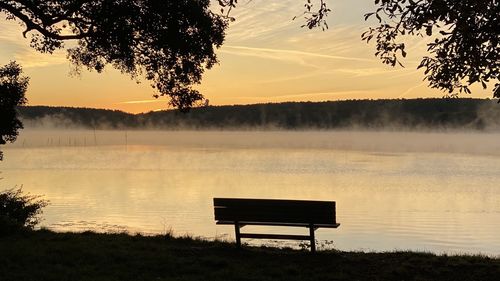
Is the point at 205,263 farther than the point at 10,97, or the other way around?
the point at 10,97

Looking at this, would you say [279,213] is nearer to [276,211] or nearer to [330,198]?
[276,211]

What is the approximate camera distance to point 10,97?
18.5 metres

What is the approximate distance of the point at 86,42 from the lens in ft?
53.5

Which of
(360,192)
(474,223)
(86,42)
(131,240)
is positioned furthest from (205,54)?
(360,192)

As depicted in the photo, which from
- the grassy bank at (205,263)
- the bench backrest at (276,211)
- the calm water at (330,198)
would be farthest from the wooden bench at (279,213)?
the calm water at (330,198)

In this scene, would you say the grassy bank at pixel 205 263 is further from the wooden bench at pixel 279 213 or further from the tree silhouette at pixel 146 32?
the tree silhouette at pixel 146 32

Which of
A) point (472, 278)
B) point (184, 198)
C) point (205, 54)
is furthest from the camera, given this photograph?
point (184, 198)

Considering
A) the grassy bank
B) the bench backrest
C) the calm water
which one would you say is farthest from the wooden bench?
the calm water

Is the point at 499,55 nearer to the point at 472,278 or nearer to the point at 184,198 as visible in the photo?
the point at 472,278

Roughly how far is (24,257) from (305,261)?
5.31 metres

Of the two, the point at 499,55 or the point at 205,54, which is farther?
the point at 205,54

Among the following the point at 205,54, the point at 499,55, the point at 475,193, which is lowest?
the point at 475,193

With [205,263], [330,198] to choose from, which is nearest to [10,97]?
[205,263]

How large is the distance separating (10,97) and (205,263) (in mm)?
12260
